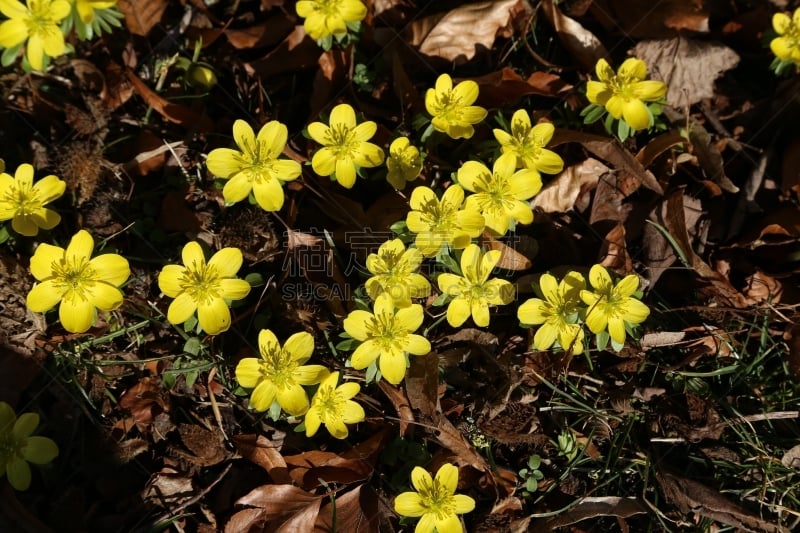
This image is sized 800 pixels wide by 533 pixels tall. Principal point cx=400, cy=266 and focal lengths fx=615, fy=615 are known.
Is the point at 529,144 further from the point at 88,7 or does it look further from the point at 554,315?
the point at 88,7

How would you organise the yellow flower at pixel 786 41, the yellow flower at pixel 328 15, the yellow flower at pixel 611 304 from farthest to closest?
the yellow flower at pixel 786 41 → the yellow flower at pixel 328 15 → the yellow flower at pixel 611 304

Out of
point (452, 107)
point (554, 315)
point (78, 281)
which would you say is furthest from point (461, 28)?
point (78, 281)

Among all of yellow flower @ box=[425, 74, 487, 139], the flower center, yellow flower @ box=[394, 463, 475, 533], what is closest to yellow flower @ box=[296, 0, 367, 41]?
yellow flower @ box=[425, 74, 487, 139]

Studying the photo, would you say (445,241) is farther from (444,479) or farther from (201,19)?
(201,19)

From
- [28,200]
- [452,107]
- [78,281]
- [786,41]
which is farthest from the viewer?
[786,41]

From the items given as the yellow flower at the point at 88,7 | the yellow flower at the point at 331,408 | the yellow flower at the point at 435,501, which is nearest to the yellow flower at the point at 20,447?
the yellow flower at the point at 331,408

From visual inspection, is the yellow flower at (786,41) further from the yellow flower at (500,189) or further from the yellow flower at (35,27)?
the yellow flower at (35,27)
